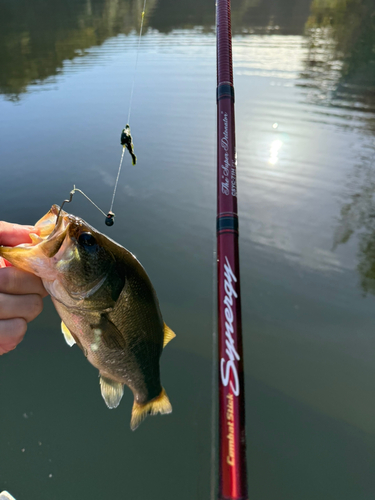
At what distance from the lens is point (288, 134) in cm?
754

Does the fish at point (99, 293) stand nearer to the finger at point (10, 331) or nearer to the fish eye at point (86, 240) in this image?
the fish eye at point (86, 240)

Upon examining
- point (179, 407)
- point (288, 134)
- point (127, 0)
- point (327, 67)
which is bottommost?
point (179, 407)

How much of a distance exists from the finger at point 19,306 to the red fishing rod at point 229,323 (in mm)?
949

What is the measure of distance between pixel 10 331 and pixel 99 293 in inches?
18.3

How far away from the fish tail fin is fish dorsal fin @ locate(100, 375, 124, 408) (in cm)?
12

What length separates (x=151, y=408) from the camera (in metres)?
2.04

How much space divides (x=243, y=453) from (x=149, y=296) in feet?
2.75

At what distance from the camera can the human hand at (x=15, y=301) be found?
1670 mm

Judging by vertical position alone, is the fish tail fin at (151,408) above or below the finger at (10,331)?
below

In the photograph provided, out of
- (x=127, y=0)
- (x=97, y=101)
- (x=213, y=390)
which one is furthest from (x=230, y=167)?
(x=127, y=0)

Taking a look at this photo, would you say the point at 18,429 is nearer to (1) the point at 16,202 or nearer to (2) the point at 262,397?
(2) the point at 262,397

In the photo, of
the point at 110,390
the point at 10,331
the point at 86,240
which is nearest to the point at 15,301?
the point at 10,331

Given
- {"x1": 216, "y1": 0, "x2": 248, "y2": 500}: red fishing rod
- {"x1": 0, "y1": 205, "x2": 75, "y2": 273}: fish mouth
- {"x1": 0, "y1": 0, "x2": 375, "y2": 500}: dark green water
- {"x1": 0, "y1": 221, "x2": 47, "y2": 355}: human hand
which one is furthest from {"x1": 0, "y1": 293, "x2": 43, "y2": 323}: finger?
{"x1": 0, "y1": 0, "x2": 375, "y2": 500}: dark green water

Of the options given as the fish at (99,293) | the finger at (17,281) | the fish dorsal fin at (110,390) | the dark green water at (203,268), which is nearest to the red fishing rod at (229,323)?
the fish at (99,293)
